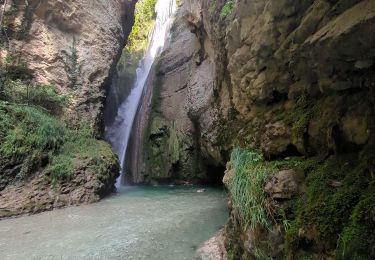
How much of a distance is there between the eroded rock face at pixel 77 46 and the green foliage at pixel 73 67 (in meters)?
0.08

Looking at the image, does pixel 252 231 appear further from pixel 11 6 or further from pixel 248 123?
pixel 11 6

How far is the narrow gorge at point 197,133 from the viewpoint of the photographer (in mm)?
2701

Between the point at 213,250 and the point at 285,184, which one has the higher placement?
the point at 285,184

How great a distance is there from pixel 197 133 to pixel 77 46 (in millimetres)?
6222

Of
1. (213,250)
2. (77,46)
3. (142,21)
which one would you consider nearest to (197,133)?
(77,46)

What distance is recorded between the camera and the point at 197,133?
12.9 metres

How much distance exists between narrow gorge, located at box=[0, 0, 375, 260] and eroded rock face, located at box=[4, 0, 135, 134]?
A: 6 cm

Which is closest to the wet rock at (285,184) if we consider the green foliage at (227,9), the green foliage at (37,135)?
the green foliage at (227,9)

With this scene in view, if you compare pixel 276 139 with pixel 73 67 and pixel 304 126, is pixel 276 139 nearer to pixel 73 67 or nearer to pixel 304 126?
pixel 304 126

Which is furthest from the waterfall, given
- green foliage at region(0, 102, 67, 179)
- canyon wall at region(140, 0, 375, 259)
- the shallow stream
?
canyon wall at region(140, 0, 375, 259)

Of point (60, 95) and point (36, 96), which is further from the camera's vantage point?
point (60, 95)

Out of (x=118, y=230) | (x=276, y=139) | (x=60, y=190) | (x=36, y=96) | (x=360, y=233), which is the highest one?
(x=36, y=96)

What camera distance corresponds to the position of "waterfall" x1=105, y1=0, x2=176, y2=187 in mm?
16062

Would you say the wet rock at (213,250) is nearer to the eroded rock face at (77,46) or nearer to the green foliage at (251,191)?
the green foliage at (251,191)
